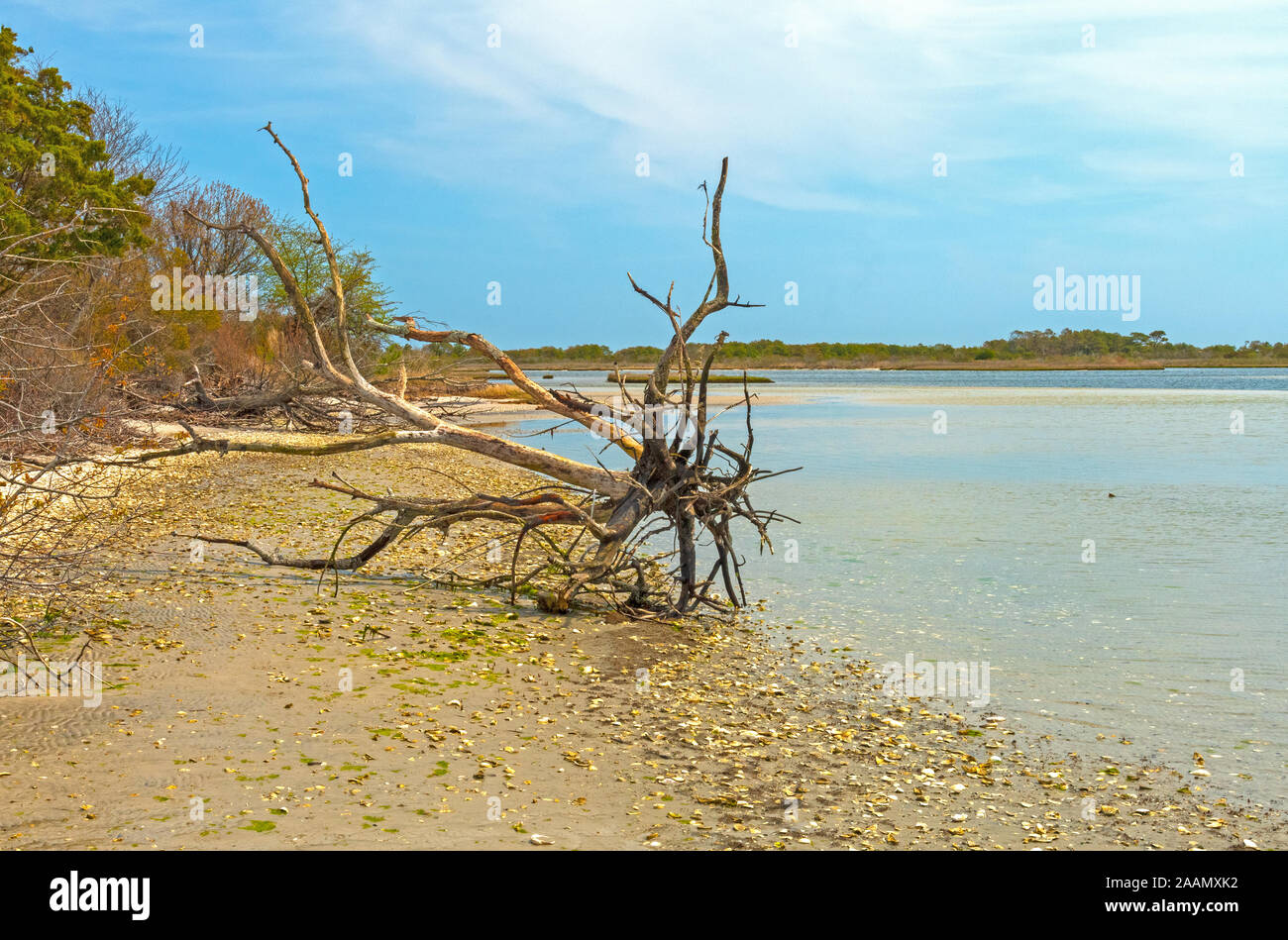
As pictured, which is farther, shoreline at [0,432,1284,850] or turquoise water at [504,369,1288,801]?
turquoise water at [504,369,1288,801]

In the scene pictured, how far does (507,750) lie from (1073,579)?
920cm

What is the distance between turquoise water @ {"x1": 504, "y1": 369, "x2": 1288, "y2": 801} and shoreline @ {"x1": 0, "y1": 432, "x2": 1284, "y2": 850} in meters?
0.96

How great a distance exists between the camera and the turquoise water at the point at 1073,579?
785 centimetres

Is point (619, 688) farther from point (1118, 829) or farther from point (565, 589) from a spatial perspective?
point (1118, 829)

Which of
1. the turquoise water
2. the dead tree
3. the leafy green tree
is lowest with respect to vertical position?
the turquoise water

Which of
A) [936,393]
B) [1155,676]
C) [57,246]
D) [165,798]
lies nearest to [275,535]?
[165,798]

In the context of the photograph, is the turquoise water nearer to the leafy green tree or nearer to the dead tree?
the dead tree

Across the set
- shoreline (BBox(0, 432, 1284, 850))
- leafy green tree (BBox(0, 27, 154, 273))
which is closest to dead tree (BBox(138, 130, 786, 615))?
shoreline (BBox(0, 432, 1284, 850))

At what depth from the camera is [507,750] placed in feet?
20.4

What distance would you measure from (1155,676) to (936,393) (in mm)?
71510

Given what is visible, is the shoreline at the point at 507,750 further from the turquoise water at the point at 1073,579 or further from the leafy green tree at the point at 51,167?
the leafy green tree at the point at 51,167

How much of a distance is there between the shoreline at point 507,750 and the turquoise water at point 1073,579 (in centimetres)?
96

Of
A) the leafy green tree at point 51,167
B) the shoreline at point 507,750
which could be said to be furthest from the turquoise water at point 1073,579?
the leafy green tree at point 51,167

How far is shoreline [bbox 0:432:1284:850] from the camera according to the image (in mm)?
5031
